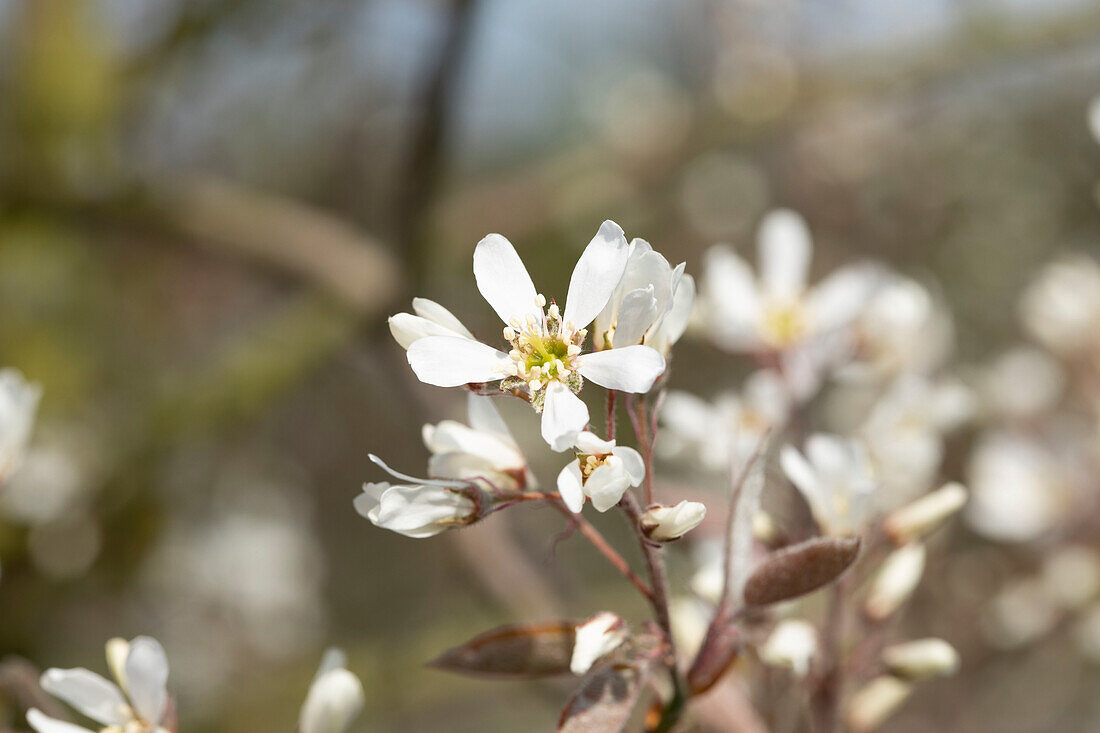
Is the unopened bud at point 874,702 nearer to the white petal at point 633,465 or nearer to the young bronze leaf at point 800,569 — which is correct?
the young bronze leaf at point 800,569

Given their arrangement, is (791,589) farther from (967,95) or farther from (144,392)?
(967,95)

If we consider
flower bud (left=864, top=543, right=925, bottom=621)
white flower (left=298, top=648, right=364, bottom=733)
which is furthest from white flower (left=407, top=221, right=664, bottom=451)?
flower bud (left=864, top=543, right=925, bottom=621)

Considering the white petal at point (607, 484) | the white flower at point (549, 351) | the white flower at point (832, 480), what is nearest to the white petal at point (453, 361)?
the white flower at point (549, 351)

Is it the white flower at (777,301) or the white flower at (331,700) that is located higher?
the white flower at (777,301)

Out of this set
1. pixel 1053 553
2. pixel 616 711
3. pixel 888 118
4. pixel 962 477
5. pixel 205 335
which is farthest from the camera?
pixel 205 335

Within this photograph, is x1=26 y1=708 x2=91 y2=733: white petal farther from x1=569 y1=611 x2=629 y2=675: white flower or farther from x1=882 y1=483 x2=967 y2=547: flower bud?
x1=882 y1=483 x2=967 y2=547: flower bud

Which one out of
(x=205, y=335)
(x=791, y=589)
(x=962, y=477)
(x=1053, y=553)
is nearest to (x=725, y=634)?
(x=791, y=589)

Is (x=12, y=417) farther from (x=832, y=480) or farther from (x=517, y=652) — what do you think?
(x=832, y=480)
